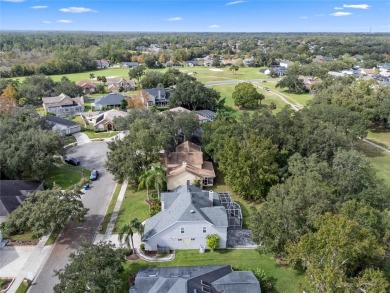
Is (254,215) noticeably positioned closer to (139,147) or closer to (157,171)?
(157,171)

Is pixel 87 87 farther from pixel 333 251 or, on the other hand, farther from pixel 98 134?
pixel 333 251

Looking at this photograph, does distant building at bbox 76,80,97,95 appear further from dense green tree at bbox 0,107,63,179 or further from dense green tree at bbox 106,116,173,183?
dense green tree at bbox 106,116,173,183

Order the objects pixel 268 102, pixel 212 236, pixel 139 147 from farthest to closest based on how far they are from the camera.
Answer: pixel 268 102 → pixel 139 147 → pixel 212 236

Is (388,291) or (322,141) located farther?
(322,141)

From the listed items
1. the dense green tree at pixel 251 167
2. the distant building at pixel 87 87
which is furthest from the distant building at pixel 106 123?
the distant building at pixel 87 87

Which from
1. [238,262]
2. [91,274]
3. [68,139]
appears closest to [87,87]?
[68,139]

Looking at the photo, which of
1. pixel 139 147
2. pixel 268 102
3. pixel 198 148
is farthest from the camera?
pixel 268 102

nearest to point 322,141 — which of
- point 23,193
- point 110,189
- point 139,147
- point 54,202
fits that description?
point 139,147
